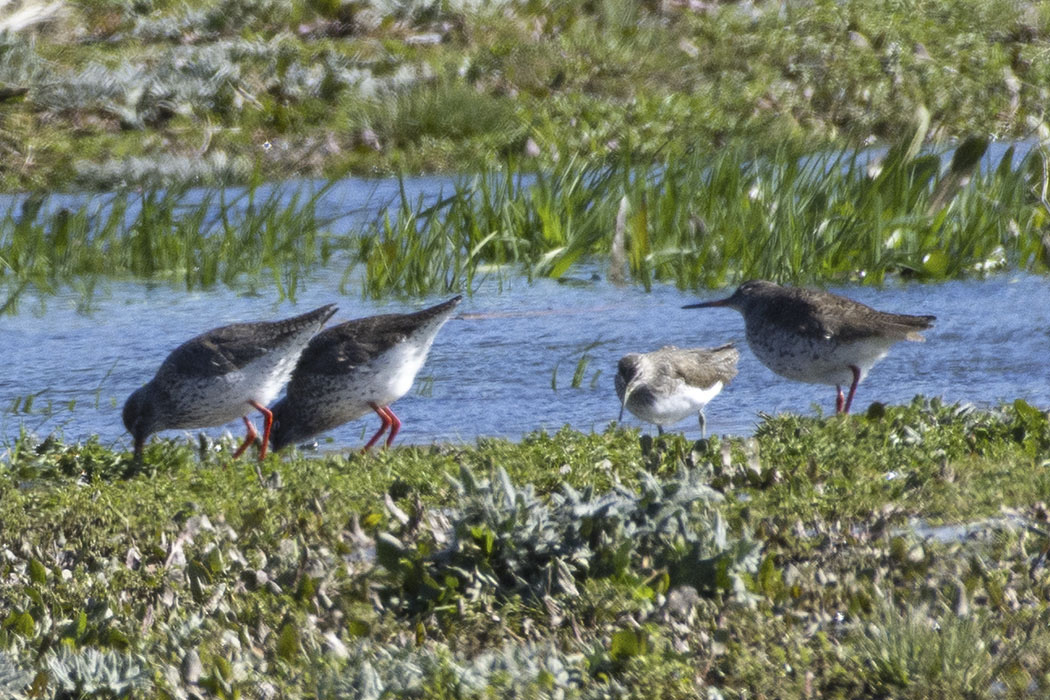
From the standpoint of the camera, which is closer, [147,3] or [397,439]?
[397,439]

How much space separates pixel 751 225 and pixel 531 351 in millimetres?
2124

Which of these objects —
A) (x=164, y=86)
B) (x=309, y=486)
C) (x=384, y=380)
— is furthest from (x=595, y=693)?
(x=164, y=86)

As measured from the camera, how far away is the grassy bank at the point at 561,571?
13.4 feet

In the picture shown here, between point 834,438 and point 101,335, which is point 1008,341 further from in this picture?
point 101,335

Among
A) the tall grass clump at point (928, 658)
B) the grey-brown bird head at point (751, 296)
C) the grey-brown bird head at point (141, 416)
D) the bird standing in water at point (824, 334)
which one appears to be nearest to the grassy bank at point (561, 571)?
the tall grass clump at point (928, 658)

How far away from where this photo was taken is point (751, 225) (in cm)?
1074

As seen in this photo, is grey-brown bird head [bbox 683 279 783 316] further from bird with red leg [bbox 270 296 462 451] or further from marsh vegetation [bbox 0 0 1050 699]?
bird with red leg [bbox 270 296 462 451]

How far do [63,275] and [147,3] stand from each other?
30.4ft

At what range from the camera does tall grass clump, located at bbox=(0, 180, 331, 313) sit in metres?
11.2

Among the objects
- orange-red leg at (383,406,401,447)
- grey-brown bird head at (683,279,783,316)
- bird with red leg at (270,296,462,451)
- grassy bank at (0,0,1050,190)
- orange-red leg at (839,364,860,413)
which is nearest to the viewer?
bird with red leg at (270,296,462,451)

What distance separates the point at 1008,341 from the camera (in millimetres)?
9727

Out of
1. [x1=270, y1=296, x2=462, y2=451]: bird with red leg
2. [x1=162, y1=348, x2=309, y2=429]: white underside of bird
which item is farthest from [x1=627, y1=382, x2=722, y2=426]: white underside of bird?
[x1=162, y1=348, x2=309, y2=429]: white underside of bird

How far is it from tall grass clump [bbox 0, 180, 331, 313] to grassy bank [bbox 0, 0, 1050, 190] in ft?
11.5

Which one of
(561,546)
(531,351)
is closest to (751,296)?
(531,351)
